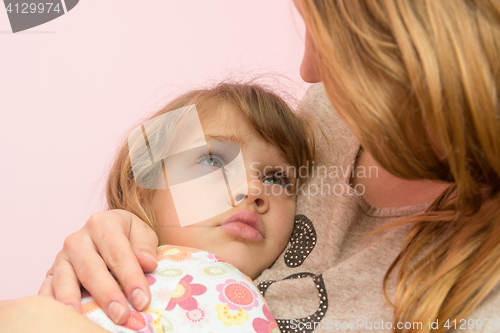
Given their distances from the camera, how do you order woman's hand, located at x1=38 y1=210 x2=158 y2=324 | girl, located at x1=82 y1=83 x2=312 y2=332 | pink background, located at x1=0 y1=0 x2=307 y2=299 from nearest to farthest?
woman's hand, located at x1=38 y1=210 x2=158 y2=324 → girl, located at x1=82 y1=83 x2=312 y2=332 → pink background, located at x1=0 y1=0 x2=307 y2=299

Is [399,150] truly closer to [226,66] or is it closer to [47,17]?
[226,66]

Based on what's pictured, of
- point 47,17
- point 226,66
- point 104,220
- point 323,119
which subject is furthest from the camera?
point 226,66

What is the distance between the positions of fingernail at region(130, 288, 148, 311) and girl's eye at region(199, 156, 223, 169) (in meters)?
0.39

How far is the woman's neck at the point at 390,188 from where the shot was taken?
0.78 metres

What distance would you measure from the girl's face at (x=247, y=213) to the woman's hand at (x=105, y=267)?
0.17 m

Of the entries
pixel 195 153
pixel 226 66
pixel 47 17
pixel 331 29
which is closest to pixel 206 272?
pixel 195 153

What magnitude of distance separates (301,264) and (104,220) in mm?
426

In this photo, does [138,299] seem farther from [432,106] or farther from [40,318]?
[432,106]

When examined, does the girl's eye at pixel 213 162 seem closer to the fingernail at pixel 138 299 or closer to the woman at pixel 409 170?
the woman at pixel 409 170

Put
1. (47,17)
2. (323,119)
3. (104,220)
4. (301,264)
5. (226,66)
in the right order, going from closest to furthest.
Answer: (104,220), (301,264), (323,119), (47,17), (226,66)

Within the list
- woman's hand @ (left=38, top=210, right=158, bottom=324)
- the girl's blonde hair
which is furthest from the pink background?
woman's hand @ (left=38, top=210, right=158, bottom=324)

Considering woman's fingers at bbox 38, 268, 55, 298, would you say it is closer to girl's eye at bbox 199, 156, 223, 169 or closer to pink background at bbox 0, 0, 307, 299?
girl's eye at bbox 199, 156, 223, 169

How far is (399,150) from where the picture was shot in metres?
0.58

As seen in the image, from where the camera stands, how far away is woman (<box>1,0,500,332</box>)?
1.72ft
